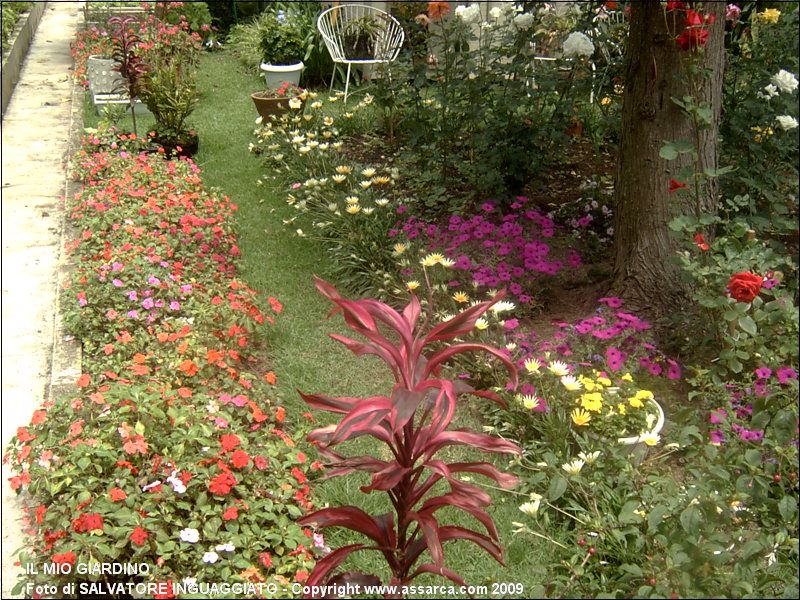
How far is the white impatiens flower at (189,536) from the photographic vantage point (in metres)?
2.47

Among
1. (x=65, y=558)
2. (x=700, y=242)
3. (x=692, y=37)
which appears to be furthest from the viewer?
(x=692, y=37)

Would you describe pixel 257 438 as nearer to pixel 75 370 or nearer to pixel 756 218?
pixel 75 370

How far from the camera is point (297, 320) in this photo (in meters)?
4.34

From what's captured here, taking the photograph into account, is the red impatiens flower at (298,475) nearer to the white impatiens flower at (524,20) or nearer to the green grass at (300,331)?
the green grass at (300,331)

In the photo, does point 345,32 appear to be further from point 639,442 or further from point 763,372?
point 763,372

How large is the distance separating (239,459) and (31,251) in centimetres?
290

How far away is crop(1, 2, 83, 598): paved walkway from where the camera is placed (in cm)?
354

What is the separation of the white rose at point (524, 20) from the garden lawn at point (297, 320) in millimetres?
1791

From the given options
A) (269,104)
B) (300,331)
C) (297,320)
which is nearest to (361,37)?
(269,104)

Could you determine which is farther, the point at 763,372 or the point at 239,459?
the point at 763,372

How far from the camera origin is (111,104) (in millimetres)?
6926

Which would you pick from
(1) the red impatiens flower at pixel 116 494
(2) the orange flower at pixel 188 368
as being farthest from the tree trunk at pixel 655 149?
(1) the red impatiens flower at pixel 116 494

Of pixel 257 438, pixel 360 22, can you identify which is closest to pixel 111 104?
pixel 360 22

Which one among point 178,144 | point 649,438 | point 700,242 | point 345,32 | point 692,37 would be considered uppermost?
point 692,37
